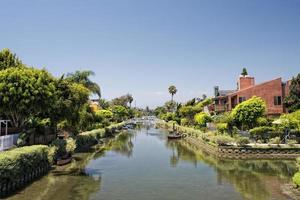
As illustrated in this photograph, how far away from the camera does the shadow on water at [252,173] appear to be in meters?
23.0

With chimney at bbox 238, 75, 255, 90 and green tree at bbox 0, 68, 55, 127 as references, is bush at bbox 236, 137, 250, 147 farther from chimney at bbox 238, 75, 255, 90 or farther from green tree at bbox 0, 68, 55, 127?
chimney at bbox 238, 75, 255, 90

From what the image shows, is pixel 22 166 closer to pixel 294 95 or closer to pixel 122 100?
pixel 294 95

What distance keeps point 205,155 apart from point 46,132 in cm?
2243

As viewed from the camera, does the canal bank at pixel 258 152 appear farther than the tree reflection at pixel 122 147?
No

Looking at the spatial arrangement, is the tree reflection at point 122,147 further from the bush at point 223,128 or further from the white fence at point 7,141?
the white fence at point 7,141

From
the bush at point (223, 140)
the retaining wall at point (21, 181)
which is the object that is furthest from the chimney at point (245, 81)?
the retaining wall at point (21, 181)

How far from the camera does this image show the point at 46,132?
42312mm

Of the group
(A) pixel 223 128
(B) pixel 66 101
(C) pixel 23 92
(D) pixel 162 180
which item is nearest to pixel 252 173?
(D) pixel 162 180

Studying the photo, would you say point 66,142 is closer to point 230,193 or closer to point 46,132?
point 46,132

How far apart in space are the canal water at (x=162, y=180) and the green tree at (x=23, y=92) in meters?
7.33

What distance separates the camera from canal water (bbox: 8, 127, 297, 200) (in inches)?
858

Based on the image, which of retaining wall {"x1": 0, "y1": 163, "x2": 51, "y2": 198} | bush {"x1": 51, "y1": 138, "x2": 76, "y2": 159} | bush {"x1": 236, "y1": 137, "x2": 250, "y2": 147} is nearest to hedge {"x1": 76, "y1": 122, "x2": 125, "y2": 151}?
bush {"x1": 51, "y1": 138, "x2": 76, "y2": 159}

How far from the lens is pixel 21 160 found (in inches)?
885

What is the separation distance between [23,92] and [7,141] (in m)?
5.14
